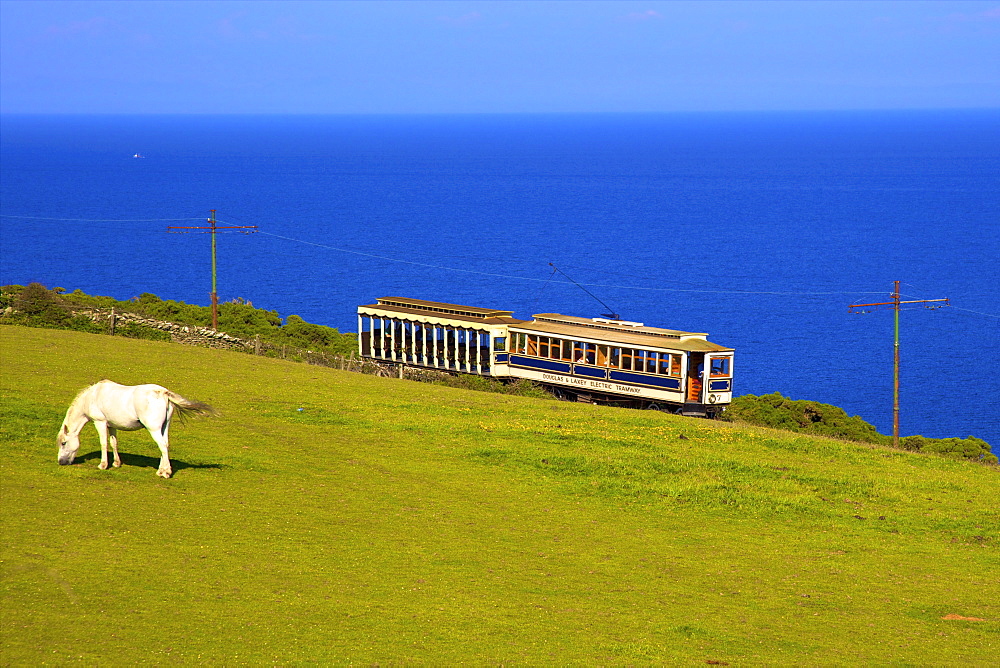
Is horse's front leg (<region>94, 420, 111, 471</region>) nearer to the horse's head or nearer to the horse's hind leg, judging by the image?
the horse's head

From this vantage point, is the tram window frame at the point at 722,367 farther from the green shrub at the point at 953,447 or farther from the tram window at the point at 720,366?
the green shrub at the point at 953,447

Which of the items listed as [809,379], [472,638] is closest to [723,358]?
[472,638]

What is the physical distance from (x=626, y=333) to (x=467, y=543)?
22.5 meters

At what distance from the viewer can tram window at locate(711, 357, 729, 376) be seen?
3915cm

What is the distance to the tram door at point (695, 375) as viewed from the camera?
3869cm

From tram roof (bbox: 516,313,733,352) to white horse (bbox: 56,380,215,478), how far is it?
21.4 metres

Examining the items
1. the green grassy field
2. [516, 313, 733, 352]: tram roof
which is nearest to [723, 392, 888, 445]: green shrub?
[516, 313, 733, 352]: tram roof

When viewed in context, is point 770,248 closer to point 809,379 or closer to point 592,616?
point 809,379

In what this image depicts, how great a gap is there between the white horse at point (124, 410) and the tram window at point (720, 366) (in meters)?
22.0

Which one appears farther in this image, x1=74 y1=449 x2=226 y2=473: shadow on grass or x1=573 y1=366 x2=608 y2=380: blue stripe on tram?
x1=573 y1=366 x2=608 y2=380: blue stripe on tram

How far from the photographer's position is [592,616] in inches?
674

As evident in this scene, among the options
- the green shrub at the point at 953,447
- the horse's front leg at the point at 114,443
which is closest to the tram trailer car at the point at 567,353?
the green shrub at the point at 953,447

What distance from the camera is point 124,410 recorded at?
20.2 meters

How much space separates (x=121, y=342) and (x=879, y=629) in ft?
88.6
